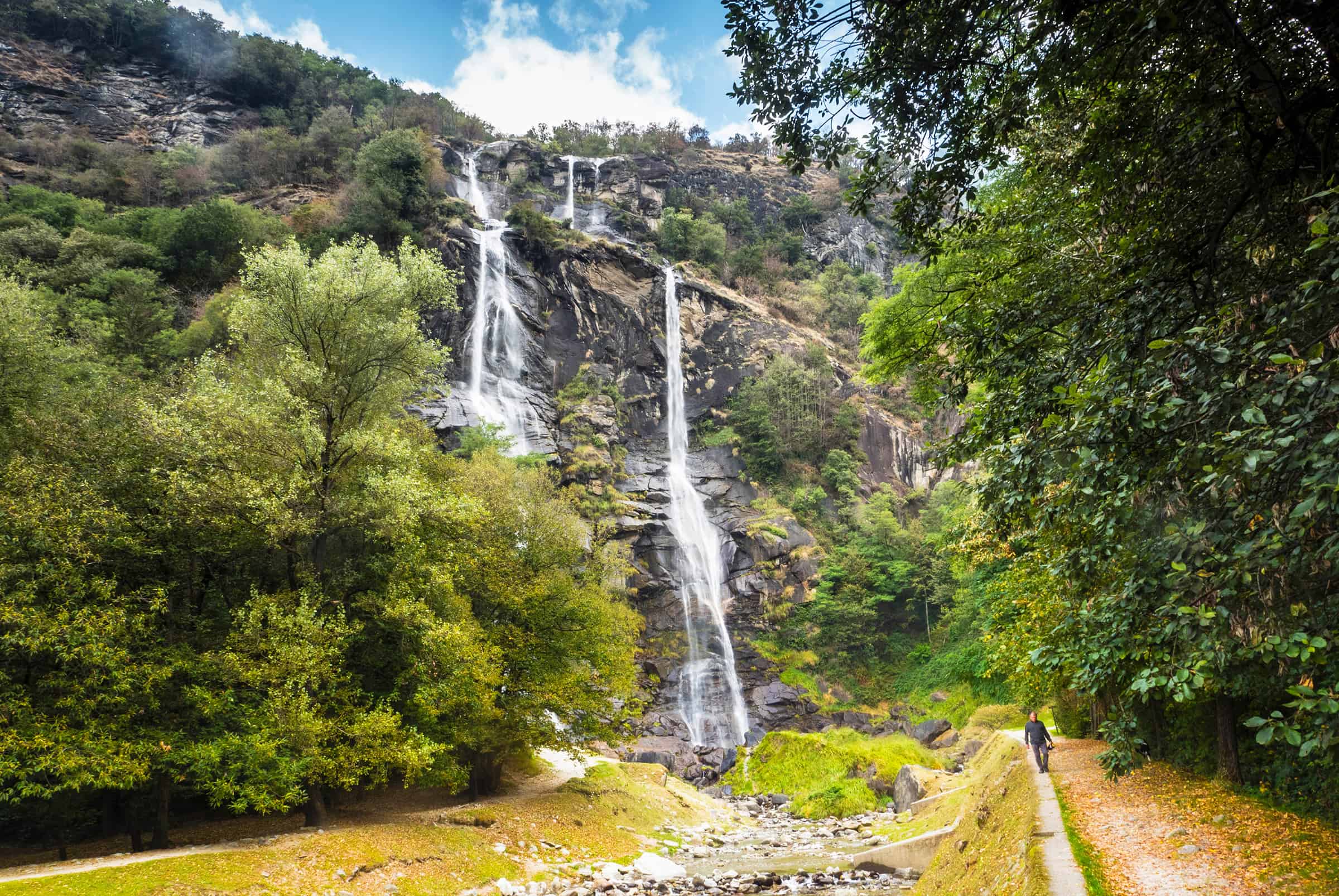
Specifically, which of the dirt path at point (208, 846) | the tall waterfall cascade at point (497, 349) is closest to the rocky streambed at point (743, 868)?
the dirt path at point (208, 846)

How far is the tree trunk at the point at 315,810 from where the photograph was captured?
47.2 feet

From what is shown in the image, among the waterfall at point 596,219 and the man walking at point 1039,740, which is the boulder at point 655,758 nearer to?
the man walking at point 1039,740

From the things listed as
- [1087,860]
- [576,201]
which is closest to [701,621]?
[1087,860]

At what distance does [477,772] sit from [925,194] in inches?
753

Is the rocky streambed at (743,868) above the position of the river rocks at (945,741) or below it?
above

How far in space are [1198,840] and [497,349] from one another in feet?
142

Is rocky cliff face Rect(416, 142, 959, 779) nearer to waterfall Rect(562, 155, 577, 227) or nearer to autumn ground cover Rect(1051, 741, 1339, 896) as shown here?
waterfall Rect(562, 155, 577, 227)

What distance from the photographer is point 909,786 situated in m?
21.7

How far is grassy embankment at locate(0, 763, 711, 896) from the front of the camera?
1026cm

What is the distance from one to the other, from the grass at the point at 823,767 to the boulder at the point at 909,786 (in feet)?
2.59

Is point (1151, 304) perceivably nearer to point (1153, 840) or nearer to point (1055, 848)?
point (1055, 848)

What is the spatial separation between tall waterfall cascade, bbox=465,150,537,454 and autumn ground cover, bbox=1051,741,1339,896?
3380cm

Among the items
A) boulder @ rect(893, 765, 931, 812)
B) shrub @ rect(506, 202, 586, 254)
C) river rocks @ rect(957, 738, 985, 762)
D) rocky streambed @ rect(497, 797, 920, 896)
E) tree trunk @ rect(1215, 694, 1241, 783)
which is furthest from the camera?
shrub @ rect(506, 202, 586, 254)

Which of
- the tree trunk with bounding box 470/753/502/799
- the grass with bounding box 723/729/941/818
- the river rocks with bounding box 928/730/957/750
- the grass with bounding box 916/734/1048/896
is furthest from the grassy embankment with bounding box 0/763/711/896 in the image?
the river rocks with bounding box 928/730/957/750
